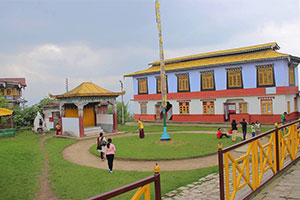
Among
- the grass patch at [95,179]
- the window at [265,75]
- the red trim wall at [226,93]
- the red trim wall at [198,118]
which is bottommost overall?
the grass patch at [95,179]

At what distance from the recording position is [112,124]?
23.8 meters

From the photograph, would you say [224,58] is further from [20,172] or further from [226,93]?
[20,172]

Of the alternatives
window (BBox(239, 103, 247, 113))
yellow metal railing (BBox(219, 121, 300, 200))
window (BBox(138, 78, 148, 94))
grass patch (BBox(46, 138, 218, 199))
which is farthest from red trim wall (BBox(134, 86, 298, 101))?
grass patch (BBox(46, 138, 218, 199))

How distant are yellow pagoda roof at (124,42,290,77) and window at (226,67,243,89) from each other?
3.04 ft

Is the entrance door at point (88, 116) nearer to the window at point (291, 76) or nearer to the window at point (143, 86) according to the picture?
the window at point (143, 86)

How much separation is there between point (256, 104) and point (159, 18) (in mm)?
12943

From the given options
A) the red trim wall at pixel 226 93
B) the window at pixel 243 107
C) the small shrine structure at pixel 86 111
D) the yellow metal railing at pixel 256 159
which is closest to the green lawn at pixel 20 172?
the small shrine structure at pixel 86 111

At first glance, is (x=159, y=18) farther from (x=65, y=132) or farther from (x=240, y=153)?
(x=65, y=132)

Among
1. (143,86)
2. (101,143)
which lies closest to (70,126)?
(101,143)

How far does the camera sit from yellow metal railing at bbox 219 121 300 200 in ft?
17.3

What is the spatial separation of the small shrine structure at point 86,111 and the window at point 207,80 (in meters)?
9.30

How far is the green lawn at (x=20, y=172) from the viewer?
8719 mm

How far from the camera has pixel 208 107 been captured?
1090 inches

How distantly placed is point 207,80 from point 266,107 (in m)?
6.36
